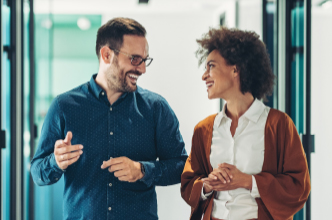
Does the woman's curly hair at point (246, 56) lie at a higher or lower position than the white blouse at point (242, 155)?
higher

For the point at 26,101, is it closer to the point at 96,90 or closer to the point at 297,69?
the point at 96,90

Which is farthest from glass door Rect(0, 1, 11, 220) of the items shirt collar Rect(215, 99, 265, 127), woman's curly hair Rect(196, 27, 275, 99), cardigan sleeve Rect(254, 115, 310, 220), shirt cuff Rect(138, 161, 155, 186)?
cardigan sleeve Rect(254, 115, 310, 220)

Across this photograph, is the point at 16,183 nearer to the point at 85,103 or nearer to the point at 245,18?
the point at 85,103

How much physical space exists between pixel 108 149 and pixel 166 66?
7.68 ft

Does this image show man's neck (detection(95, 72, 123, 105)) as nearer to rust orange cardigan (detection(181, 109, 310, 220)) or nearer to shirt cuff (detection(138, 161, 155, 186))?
shirt cuff (detection(138, 161, 155, 186))

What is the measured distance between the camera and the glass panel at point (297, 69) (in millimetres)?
2596

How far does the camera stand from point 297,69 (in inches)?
104

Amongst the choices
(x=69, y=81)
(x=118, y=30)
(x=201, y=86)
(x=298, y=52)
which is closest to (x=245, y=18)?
(x=201, y=86)

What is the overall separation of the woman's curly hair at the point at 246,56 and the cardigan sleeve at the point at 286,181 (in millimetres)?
227

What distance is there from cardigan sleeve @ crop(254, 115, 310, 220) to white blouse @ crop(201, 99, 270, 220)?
0.15ft

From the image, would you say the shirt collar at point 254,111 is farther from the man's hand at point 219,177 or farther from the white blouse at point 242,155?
the man's hand at point 219,177

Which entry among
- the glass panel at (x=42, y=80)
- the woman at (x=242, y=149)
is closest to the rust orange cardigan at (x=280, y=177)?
the woman at (x=242, y=149)

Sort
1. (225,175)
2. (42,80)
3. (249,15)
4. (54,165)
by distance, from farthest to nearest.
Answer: (249,15), (42,80), (54,165), (225,175)
